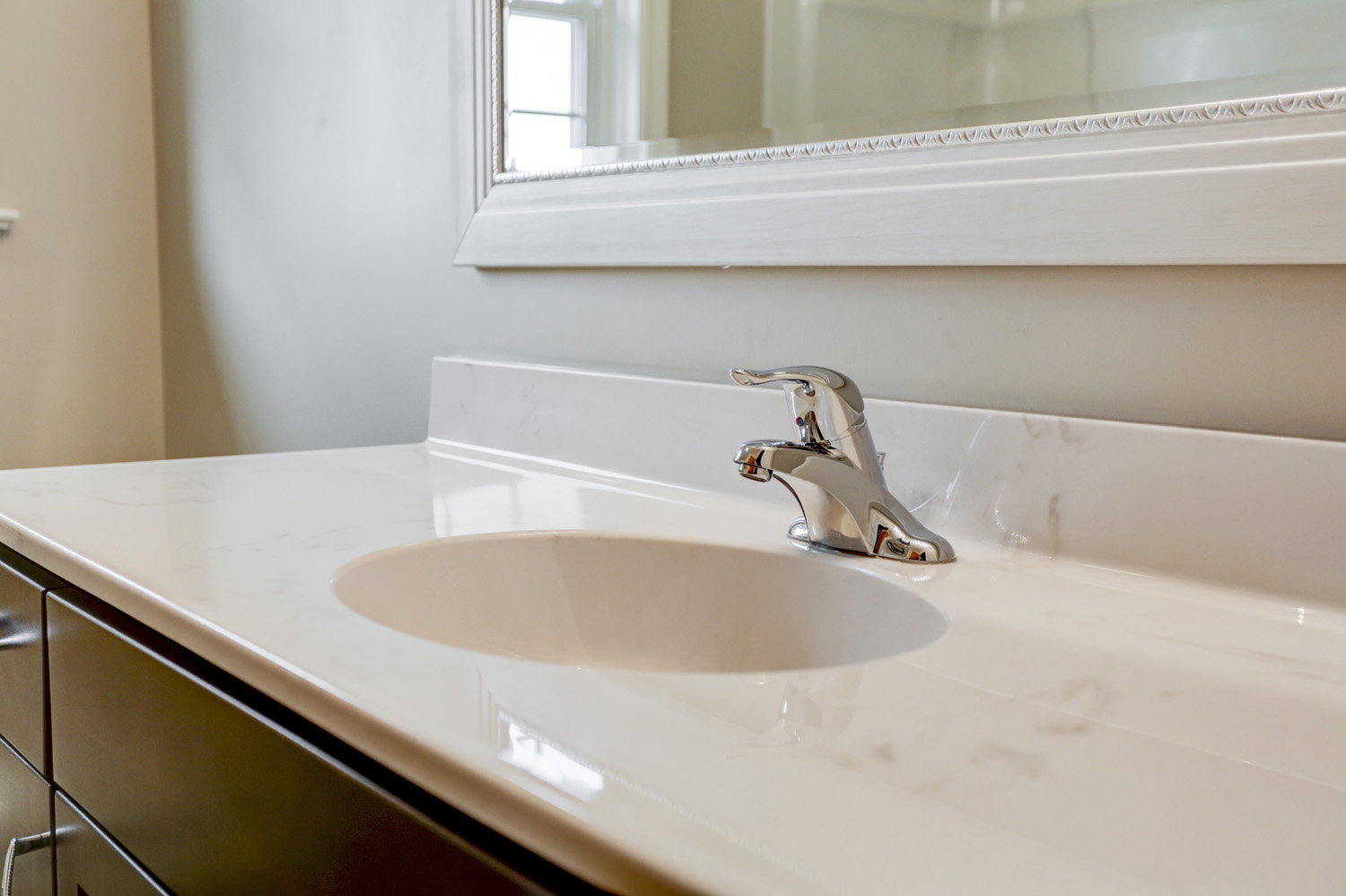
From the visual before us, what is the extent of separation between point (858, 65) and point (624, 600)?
0.48 metres

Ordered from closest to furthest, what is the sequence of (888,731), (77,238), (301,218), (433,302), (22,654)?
(888,731)
(22,654)
(433,302)
(301,218)
(77,238)

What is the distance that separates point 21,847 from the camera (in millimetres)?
812

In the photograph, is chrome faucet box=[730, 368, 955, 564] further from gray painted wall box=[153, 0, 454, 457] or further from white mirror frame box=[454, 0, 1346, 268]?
gray painted wall box=[153, 0, 454, 457]

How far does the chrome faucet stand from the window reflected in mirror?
243 mm

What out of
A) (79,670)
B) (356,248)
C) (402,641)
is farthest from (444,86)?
(402,641)

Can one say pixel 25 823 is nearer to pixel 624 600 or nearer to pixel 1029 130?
pixel 624 600

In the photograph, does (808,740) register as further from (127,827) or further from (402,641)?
(127,827)

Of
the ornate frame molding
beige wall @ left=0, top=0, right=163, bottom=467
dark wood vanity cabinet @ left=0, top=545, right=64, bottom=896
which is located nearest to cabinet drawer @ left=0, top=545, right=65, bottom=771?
dark wood vanity cabinet @ left=0, top=545, right=64, bottom=896

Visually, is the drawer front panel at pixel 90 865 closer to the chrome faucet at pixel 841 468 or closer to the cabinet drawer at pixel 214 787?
the cabinet drawer at pixel 214 787

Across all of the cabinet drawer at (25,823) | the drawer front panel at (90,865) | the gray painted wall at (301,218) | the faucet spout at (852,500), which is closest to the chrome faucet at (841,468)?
the faucet spout at (852,500)

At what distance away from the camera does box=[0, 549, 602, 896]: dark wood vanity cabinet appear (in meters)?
0.45

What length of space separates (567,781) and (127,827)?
1.44ft

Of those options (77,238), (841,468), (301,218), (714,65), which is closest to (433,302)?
(301,218)

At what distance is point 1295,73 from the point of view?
0.65m
